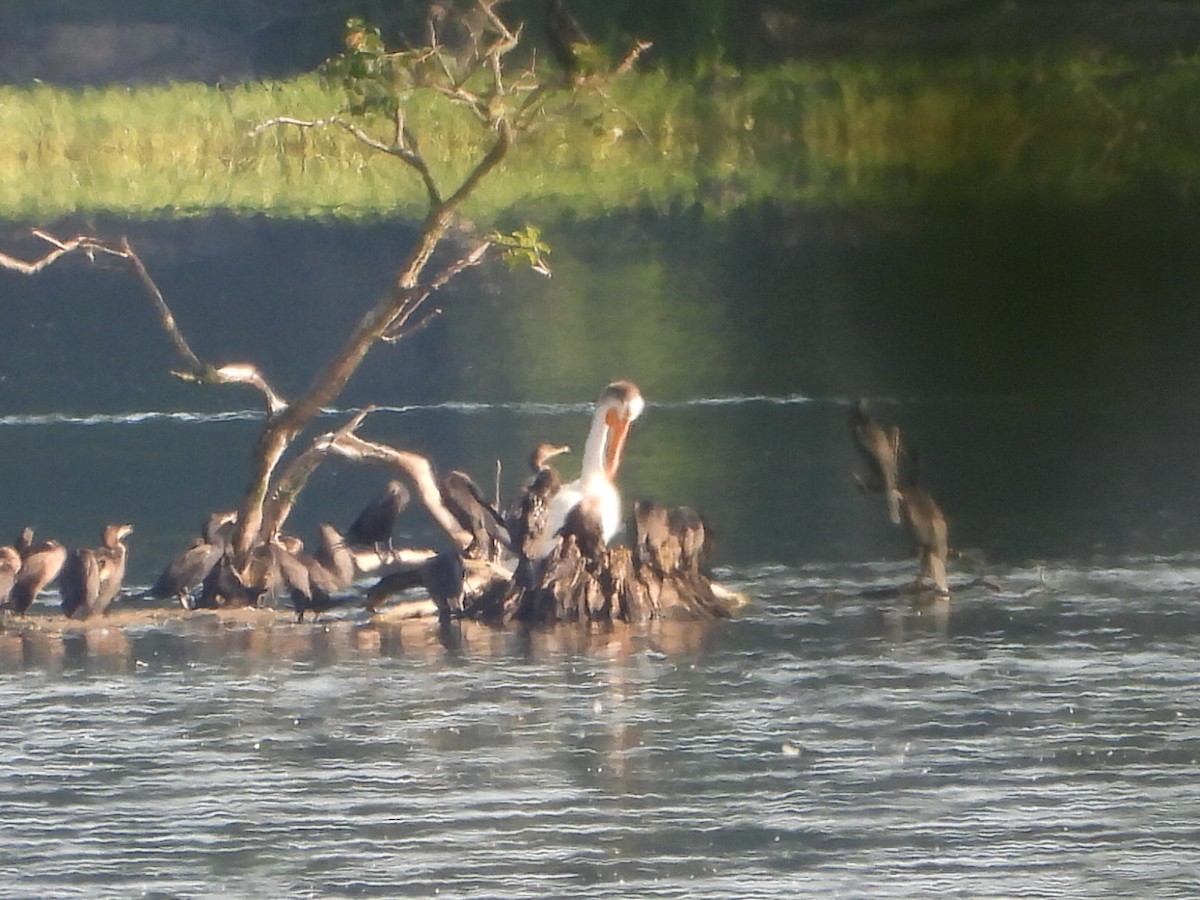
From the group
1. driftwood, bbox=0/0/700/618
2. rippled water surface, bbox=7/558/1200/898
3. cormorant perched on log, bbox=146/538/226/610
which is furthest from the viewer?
cormorant perched on log, bbox=146/538/226/610

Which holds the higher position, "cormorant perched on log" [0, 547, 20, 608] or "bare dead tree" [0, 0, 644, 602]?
"bare dead tree" [0, 0, 644, 602]

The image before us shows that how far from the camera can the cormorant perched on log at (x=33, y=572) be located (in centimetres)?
473

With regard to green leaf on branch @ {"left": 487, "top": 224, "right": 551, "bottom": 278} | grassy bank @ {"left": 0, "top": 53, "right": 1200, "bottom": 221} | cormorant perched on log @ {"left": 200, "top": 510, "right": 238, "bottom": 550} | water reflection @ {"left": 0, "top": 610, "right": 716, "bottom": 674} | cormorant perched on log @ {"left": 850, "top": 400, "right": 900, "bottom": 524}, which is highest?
grassy bank @ {"left": 0, "top": 53, "right": 1200, "bottom": 221}

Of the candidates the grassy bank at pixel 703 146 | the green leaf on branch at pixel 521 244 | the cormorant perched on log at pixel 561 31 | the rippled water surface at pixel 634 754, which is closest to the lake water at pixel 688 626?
the rippled water surface at pixel 634 754

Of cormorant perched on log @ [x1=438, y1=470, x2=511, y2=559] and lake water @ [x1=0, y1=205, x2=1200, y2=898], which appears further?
cormorant perched on log @ [x1=438, y1=470, x2=511, y2=559]

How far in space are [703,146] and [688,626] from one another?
2207 mm

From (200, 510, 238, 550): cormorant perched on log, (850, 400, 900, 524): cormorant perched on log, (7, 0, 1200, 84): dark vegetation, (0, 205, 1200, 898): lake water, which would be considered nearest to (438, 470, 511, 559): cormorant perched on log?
(0, 205, 1200, 898): lake water

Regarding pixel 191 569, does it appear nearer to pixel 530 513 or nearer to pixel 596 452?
pixel 530 513

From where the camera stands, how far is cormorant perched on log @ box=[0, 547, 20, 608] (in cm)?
470

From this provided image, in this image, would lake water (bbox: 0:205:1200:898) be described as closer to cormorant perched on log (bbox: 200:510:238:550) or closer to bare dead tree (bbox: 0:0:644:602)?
cormorant perched on log (bbox: 200:510:238:550)

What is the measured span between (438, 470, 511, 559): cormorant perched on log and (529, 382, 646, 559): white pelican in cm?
18

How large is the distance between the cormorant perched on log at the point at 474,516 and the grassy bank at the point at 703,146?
1.54 m

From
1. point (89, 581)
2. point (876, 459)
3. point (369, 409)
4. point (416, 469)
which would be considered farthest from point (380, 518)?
point (876, 459)

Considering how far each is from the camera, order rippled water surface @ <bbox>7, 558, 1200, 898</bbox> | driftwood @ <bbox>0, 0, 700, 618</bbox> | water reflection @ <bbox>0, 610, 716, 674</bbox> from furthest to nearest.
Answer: driftwood @ <bbox>0, 0, 700, 618</bbox>
water reflection @ <bbox>0, 610, 716, 674</bbox>
rippled water surface @ <bbox>7, 558, 1200, 898</bbox>
